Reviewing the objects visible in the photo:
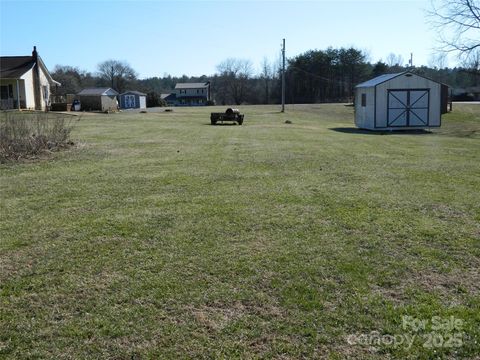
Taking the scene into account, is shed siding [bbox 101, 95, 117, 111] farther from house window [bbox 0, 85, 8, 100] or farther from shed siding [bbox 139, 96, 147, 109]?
shed siding [bbox 139, 96, 147, 109]

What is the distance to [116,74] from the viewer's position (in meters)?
94.8

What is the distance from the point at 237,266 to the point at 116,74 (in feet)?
316

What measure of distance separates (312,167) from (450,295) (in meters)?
6.83

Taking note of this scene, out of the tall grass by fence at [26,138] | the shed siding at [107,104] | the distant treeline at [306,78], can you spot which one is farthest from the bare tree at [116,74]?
the tall grass by fence at [26,138]

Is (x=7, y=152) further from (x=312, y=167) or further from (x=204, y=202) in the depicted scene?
(x=312, y=167)

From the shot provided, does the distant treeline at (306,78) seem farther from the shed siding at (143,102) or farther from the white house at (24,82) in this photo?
the white house at (24,82)

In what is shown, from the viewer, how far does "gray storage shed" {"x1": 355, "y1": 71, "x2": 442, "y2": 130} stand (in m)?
27.2

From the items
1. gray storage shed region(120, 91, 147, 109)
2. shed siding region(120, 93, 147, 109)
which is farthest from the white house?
gray storage shed region(120, 91, 147, 109)

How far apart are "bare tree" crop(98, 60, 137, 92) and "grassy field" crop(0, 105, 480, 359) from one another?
89039mm

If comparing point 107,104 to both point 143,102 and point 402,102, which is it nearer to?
point 402,102

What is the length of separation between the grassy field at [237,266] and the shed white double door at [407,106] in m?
19.2

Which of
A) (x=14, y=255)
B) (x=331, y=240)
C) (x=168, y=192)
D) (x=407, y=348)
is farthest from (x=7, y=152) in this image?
(x=407, y=348)

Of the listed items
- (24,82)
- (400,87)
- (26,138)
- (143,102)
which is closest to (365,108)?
(400,87)

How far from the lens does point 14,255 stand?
4.87 metres
